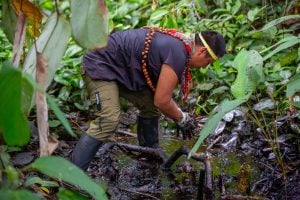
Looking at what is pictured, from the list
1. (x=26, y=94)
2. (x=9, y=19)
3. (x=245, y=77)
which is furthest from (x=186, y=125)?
(x=26, y=94)

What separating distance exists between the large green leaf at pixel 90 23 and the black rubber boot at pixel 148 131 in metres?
2.80

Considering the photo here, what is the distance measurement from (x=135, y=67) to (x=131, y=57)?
7 centimetres

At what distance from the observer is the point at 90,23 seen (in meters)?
1.18

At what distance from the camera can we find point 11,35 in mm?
1503

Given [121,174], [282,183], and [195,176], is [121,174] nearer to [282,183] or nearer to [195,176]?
[195,176]

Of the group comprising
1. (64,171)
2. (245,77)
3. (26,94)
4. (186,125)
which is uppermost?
(26,94)

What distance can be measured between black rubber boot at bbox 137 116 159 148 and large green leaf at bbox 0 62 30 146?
9.64 ft

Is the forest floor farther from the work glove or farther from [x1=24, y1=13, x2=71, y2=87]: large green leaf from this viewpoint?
[x1=24, y1=13, x2=71, y2=87]: large green leaf

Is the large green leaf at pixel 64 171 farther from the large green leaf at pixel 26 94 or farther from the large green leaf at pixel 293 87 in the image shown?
the large green leaf at pixel 293 87

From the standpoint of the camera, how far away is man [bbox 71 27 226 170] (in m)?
3.30

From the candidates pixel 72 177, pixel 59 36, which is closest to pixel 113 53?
pixel 59 36

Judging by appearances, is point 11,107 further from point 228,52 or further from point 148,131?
point 228,52

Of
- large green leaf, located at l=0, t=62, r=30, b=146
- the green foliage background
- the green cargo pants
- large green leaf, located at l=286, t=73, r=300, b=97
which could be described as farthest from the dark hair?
large green leaf, located at l=0, t=62, r=30, b=146

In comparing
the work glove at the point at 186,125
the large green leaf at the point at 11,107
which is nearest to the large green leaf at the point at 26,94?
the large green leaf at the point at 11,107
